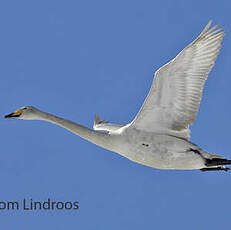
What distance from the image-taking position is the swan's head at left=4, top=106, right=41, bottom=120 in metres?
12.8

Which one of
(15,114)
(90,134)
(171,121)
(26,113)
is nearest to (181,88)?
(171,121)

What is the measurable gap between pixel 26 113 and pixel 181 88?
3381 mm

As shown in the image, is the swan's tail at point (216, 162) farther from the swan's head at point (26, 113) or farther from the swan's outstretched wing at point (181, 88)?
the swan's head at point (26, 113)

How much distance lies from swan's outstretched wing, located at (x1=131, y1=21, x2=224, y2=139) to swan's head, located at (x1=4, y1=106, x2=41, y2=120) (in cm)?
212

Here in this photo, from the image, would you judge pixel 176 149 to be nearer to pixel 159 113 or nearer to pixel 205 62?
pixel 159 113

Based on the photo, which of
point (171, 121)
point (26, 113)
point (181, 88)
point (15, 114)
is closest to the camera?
point (181, 88)

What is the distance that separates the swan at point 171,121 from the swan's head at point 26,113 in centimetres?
11

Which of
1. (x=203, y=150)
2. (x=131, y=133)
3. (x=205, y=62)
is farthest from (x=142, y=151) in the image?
(x=205, y=62)

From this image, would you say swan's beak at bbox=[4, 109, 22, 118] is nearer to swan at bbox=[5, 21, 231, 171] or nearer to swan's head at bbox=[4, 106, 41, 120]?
swan's head at bbox=[4, 106, 41, 120]

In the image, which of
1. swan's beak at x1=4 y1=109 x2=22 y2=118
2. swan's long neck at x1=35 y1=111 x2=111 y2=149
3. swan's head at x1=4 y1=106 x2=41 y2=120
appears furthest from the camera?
swan's beak at x1=4 y1=109 x2=22 y2=118

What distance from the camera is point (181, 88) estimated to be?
12.4 m

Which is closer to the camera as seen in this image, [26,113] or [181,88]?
[181,88]

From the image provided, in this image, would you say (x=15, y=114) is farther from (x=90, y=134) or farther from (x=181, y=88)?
(x=181, y=88)

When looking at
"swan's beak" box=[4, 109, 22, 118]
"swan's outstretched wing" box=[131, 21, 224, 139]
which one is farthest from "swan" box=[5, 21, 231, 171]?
"swan's beak" box=[4, 109, 22, 118]
